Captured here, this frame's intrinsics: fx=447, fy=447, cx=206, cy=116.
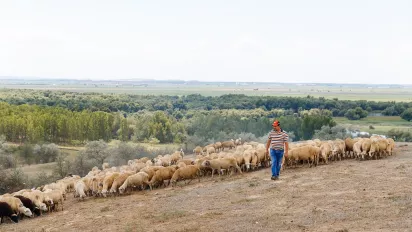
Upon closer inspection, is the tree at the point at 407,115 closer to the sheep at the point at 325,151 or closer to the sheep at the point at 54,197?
the sheep at the point at 325,151

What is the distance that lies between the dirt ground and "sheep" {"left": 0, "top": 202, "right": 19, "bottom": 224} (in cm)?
23

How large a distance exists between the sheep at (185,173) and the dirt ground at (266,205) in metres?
0.61

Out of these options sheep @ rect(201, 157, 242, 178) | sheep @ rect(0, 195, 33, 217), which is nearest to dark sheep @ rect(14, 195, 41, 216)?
sheep @ rect(0, 195, 33, 217)

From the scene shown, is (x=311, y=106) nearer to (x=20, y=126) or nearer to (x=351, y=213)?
(x=20, y=126)

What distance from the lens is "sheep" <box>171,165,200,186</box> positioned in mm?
18453

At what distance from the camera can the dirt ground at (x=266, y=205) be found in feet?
36.4

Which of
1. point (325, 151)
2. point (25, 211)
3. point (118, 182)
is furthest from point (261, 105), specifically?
point (25, 211)

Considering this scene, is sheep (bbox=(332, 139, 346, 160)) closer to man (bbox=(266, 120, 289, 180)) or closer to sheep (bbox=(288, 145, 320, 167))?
sheep (bbox=(288, 145, 320, 167))

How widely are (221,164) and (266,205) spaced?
258 inches

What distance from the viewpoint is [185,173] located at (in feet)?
61.5

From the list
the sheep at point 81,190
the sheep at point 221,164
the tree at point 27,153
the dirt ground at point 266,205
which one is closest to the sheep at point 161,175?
the dirt ground at point 266,205

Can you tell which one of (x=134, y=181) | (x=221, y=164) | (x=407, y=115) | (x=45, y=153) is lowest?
(x=45, y=153)

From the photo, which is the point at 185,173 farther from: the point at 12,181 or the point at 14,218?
the point at 12,181

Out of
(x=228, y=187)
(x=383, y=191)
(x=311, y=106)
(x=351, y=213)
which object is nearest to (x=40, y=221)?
(x=228, y=187)
